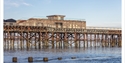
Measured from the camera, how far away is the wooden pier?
3234 cm

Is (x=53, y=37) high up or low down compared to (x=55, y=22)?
down

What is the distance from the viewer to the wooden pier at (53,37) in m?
32.3

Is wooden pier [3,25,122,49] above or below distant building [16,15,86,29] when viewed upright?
below

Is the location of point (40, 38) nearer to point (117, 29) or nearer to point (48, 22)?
point (48, 22)

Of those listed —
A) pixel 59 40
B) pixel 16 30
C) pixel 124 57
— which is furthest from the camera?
pixel 59 40

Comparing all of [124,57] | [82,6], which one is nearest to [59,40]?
[82,6]

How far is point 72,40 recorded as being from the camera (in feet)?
117

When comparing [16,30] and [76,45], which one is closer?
[16,30]

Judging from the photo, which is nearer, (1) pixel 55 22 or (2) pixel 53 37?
(2) pixel 53 37

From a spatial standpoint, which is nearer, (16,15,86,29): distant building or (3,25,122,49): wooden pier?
(3,25,122,49): wooden pier

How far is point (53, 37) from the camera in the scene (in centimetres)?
3444

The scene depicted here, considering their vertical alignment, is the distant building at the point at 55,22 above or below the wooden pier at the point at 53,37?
above

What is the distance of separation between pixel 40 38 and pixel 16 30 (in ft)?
10.00

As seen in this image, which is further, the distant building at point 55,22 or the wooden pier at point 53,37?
the distant building at point 55,22
